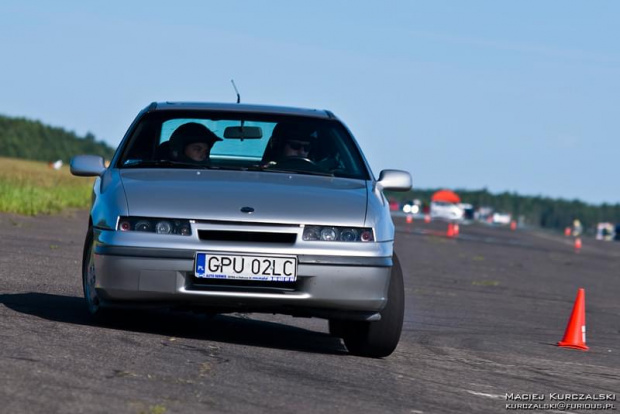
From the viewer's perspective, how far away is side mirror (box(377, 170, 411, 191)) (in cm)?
938

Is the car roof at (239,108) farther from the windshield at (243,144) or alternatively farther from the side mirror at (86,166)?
the side mirror at (86,166)

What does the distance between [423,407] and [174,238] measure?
210 centimetres

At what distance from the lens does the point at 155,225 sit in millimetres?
8133

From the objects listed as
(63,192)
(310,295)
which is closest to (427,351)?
(310,295)

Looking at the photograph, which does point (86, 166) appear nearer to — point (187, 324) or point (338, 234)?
point (187, 324)

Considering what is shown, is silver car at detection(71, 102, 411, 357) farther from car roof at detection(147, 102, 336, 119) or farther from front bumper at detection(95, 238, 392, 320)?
car roof at detection(147, 102, 336, 119)

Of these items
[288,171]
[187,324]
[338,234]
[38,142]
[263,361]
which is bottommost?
[38,142]

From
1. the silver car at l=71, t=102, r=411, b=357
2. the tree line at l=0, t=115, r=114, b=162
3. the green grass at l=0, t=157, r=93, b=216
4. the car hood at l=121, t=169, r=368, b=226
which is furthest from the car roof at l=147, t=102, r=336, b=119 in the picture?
the tree line at l=0, t=115, r=114, b=162

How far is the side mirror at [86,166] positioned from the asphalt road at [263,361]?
3.32ft

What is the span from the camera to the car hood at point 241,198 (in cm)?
812

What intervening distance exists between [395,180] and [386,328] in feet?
4.23

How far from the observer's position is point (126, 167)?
9133 millimetres

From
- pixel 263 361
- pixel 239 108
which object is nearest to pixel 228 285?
pixel 263 361

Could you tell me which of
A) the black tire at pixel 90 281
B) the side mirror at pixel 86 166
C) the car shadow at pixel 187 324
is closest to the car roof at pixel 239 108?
the side mirror at pixel 86 166
